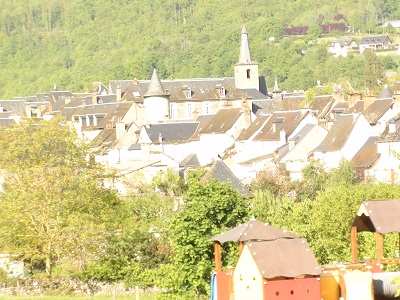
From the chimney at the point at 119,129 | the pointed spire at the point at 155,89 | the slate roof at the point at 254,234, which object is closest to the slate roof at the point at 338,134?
the chimney at the point at 119,129

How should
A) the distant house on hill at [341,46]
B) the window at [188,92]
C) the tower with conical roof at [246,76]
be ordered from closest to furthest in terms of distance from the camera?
1. the window at [188,92]
2. the tower with conical roof at [246,76]
3. the distant house on hill at [341,46]

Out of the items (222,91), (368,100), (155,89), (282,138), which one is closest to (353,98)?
(368,100)

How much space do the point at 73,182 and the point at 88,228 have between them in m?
2.16

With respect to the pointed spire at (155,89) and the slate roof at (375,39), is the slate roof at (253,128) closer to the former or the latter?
the pointed spire at (155,89)

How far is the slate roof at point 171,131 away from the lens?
8438cm

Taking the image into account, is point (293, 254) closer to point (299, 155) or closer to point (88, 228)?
point (88, 228)

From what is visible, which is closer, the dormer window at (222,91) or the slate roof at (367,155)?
the slate roof at (367,155)

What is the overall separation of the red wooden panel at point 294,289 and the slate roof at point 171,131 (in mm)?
58883

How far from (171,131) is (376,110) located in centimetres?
1721

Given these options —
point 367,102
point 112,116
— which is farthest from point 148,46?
point 367,102

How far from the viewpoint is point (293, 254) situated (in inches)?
966

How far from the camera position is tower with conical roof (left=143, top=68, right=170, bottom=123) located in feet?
328

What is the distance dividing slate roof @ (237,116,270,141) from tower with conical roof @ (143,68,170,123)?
18.8m

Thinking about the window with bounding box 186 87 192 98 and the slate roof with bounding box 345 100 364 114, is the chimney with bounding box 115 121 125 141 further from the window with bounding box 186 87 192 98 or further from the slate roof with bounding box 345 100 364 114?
the slate roof with bounding box 345 100 364 114
